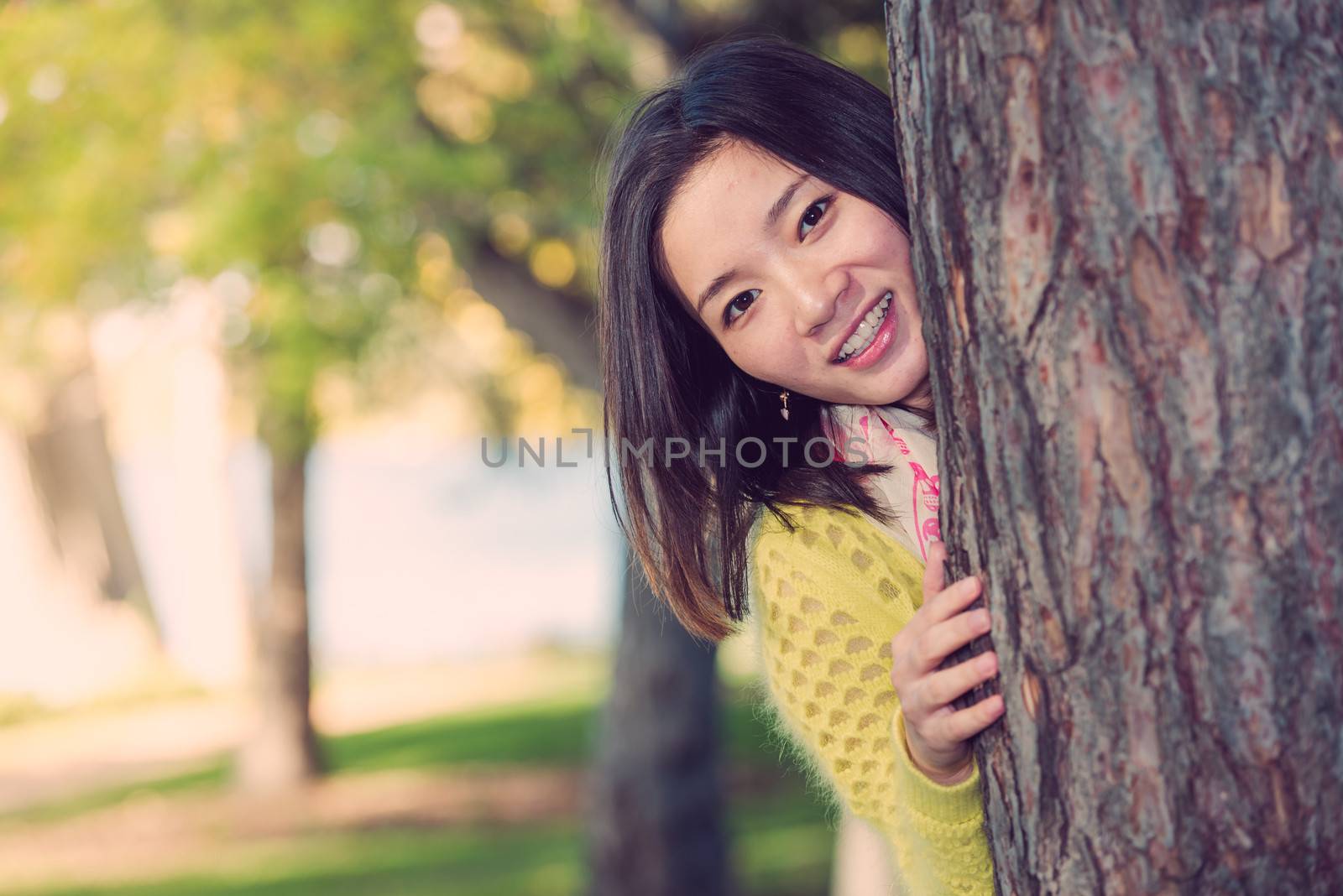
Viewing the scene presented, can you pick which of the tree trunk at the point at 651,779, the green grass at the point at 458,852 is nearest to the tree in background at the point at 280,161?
the tree trunk at the point at 651,779

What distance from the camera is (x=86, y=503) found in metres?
15.3

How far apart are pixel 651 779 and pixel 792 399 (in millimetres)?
4560

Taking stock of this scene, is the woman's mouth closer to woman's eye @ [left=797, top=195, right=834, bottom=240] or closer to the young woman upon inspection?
the young woman

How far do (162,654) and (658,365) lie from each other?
1405cm

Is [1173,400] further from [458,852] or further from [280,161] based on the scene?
[458,852]

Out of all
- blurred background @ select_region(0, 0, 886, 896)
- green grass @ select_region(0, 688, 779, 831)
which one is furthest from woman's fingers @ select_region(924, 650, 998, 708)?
green grass @ select_region(0, 688, 779, 831)

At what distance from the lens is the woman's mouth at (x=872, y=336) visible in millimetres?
1825

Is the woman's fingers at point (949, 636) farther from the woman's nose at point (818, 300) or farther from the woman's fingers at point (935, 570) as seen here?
the woman's nose at point (818, 300)

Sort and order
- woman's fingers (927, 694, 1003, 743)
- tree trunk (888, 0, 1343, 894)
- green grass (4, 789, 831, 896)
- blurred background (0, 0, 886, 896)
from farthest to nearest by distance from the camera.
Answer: green grass (4, 789, 831, 896)
blurred background (0, 0, 886, 896)
woman's fingers (927, 694, 1003, 743)
tree trunk (888, 0, 1343, 894)

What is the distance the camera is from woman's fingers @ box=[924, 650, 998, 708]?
1375 millimetres

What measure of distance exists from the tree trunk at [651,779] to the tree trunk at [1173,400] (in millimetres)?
5141

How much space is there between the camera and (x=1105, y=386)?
3.87 ft

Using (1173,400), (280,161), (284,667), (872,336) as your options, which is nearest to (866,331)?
(872,336)

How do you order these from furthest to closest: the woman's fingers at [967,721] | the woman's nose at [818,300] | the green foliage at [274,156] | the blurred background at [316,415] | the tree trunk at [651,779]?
the tree trunk at [651,779] → the blurred background at [316,415] → the green foliage at [274,156] → the woman's nose at [818,300] → the woman's fingers at [967,721]
